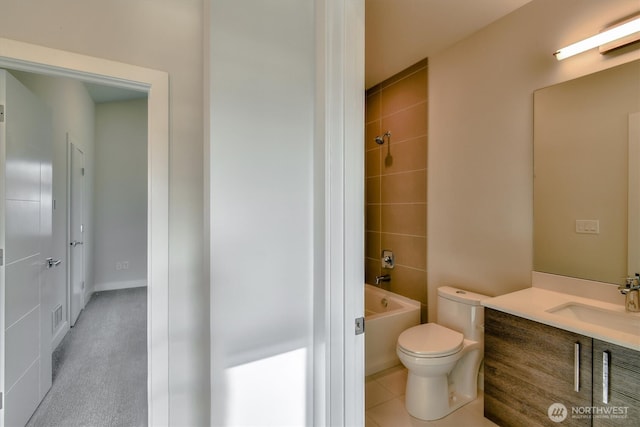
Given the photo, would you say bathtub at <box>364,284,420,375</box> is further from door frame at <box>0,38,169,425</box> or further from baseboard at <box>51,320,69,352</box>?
baseboard at <box>51,320,69,352</box>

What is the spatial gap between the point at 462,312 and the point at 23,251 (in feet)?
9.47

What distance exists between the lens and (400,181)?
2.76 metres

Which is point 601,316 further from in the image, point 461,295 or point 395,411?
point 395,411

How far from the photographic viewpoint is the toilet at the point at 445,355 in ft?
5.72

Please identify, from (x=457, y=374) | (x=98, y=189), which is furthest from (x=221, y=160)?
(x=98, y=189)

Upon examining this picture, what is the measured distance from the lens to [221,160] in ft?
3.15

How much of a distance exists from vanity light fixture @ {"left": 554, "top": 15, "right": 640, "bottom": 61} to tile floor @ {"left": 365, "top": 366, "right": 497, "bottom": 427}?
2231 millimetres

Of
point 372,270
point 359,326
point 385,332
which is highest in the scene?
point 359,326

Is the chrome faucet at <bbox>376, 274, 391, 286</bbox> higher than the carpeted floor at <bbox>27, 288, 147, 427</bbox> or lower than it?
higher

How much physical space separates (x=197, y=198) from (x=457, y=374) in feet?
7.08

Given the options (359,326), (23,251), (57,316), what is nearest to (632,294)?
(359,326)

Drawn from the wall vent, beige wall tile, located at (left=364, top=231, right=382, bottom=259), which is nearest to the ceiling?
beige wall tile, located at (left=364, top=231, right=382, bottom=259)

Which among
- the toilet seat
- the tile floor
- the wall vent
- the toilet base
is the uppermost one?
the toilet seat

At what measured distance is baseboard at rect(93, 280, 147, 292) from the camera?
444 centimetres
